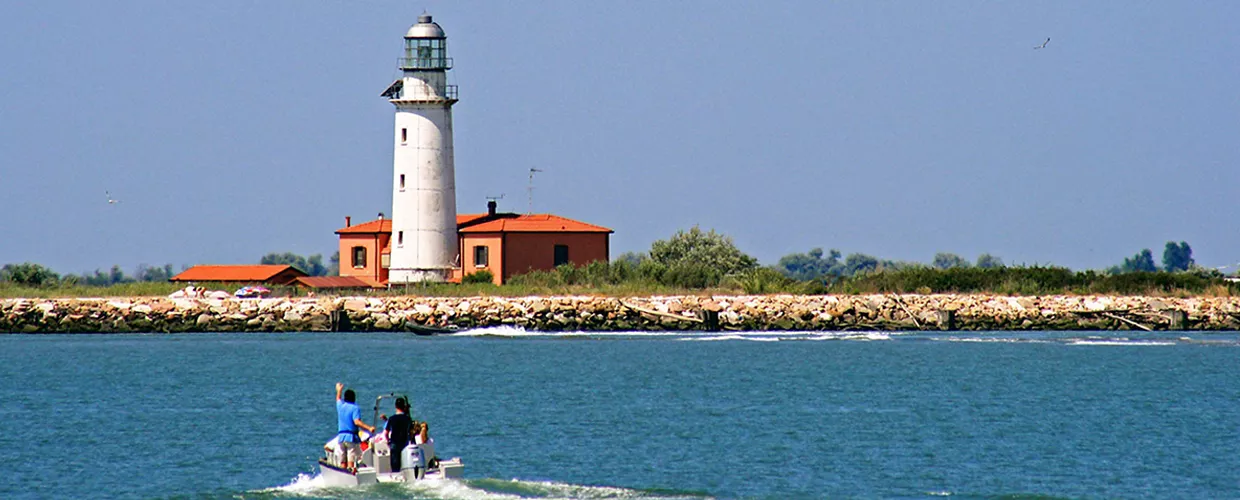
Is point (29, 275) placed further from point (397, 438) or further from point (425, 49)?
point (397, 438)

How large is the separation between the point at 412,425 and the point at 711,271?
3999cm

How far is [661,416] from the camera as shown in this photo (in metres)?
29.8

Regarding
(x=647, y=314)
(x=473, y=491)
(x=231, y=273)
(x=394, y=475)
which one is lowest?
(x=473, y=491)

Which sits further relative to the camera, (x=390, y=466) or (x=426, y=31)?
(x=426, y=31)

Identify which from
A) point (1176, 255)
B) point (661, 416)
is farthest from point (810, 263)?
point (661, 416)

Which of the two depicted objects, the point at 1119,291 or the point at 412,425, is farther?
the point at 1119,291

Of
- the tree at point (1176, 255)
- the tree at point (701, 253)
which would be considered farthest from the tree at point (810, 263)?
the tree at point (701, 253)

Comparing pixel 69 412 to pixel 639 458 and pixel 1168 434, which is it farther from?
pixel 1168 434

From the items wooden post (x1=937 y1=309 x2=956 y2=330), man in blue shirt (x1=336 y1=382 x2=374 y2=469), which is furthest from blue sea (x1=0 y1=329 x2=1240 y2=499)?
wooden post (x1=937 y1=309 x2=956 y2=330)

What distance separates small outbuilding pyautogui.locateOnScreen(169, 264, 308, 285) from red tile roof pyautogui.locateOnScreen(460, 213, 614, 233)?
672cm

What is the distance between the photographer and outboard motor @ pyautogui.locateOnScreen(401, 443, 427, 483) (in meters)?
20.7

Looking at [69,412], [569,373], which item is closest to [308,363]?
[569,373]

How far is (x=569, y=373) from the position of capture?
Answer: 125 ft

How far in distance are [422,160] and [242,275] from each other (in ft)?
29.0
